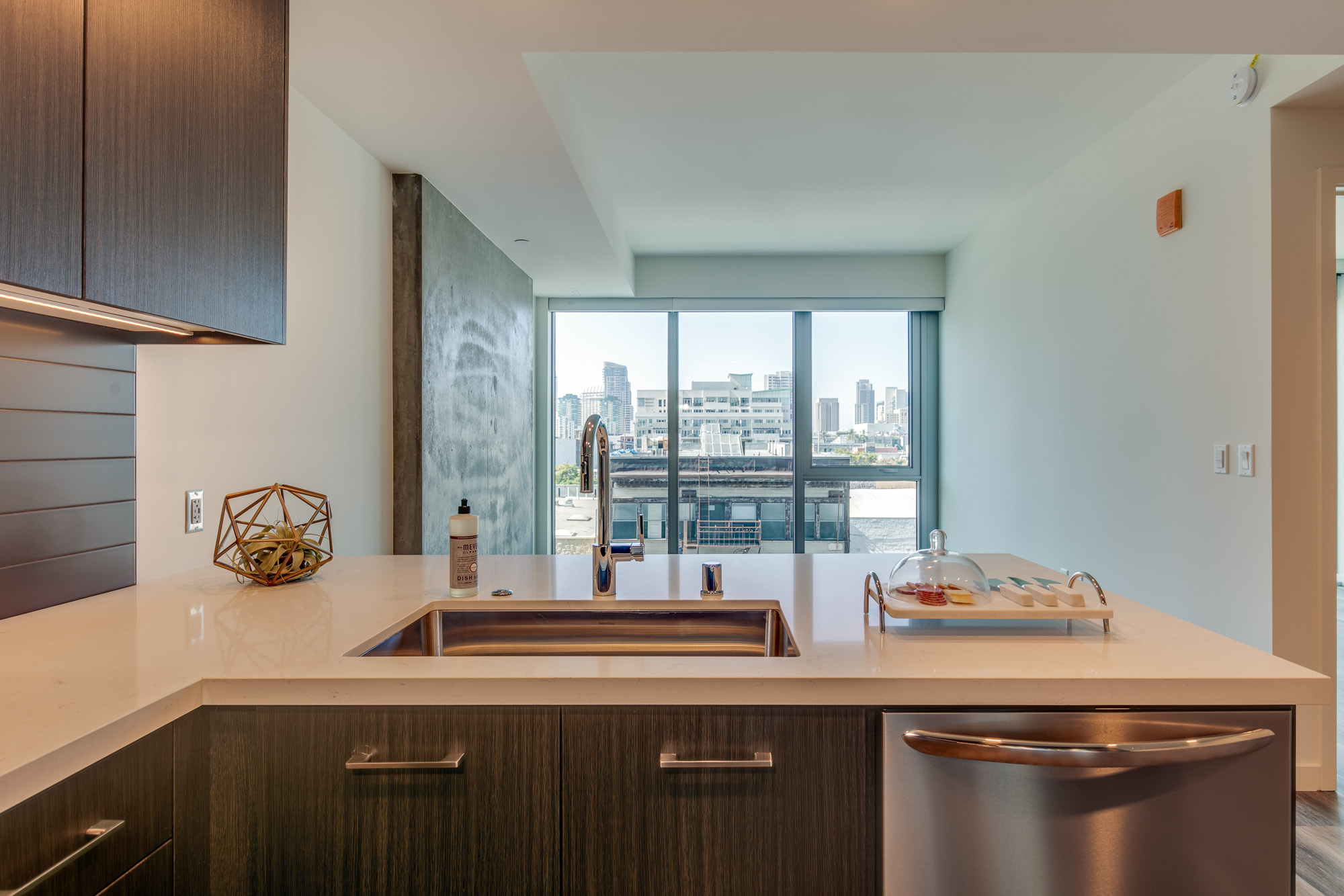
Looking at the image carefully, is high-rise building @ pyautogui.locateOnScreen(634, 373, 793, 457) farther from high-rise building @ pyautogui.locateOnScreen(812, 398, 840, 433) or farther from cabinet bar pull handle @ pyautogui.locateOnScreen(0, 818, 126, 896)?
cabinet bar pull handle @ pyautogui.locateOnScreen(0, 818, 126, 896)

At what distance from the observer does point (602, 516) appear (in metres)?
1.30

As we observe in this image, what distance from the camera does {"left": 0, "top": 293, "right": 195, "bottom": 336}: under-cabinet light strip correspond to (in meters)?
0.95

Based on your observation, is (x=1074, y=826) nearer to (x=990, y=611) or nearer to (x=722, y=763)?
(x=990, y=611)

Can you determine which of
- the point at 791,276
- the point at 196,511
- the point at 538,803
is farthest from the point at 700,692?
the point at 791,276

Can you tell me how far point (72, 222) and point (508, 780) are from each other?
0.94 metres

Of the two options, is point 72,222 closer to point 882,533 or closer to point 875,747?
point 875,747

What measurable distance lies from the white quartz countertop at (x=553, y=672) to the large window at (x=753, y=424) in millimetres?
4145

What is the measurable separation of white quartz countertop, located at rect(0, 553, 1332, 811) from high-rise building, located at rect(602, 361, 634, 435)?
4186 mm

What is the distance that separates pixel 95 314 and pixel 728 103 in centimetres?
236

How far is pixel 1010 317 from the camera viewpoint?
4.03 meters

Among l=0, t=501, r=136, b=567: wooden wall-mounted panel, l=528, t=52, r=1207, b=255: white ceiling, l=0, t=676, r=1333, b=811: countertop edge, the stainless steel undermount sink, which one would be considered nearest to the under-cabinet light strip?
l=0, t=501, r=136, b=567: wooden wall-mounted panel

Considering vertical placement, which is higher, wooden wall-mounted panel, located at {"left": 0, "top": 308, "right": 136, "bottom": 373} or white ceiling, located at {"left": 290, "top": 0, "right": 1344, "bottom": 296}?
white ceiling, located at {"left": 290, "top": 0, "right": 1344, "bottom": 296}

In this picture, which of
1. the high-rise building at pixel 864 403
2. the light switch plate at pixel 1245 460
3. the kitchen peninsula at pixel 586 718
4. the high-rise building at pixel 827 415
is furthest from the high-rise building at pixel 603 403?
the kitchen peninsula at pixel 586 718

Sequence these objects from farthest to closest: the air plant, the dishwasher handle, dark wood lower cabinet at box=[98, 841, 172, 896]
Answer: the air plant < the dishwasher handle < dark wood lower cabinet at box=[98, 841, 172, 896]
